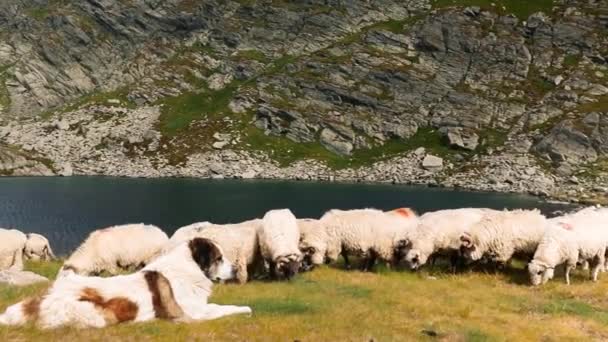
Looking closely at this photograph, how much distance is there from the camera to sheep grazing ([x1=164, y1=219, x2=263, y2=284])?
18891 mm

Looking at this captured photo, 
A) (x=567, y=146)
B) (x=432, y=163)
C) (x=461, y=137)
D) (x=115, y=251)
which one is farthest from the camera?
(x=461, y=137)

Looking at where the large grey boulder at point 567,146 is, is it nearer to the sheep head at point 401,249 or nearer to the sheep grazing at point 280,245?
the sheep head at point 401,249

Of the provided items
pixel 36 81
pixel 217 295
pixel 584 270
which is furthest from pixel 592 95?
pixel 36 81

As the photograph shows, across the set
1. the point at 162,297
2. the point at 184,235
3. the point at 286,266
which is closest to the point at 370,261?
the point at 286,266

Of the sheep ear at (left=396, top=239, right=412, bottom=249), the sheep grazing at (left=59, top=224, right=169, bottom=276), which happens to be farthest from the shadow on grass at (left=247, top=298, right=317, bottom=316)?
the sheep ear at (left=396, top=239, right=412, bottom=249)

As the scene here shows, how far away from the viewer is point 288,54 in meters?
194

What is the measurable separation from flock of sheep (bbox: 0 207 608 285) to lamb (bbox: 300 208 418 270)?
0.13 feet

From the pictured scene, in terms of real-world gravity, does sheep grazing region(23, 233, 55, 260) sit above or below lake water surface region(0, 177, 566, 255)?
above

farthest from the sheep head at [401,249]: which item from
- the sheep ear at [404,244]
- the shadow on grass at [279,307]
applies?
the shadow on grass at [279,307]

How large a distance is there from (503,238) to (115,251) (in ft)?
46.1

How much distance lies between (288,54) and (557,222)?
180 m

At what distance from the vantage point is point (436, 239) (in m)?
21.2

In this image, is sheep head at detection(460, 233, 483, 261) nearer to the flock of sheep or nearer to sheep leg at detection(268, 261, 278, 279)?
the flock of sheep

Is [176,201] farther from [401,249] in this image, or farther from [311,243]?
[401,249]
